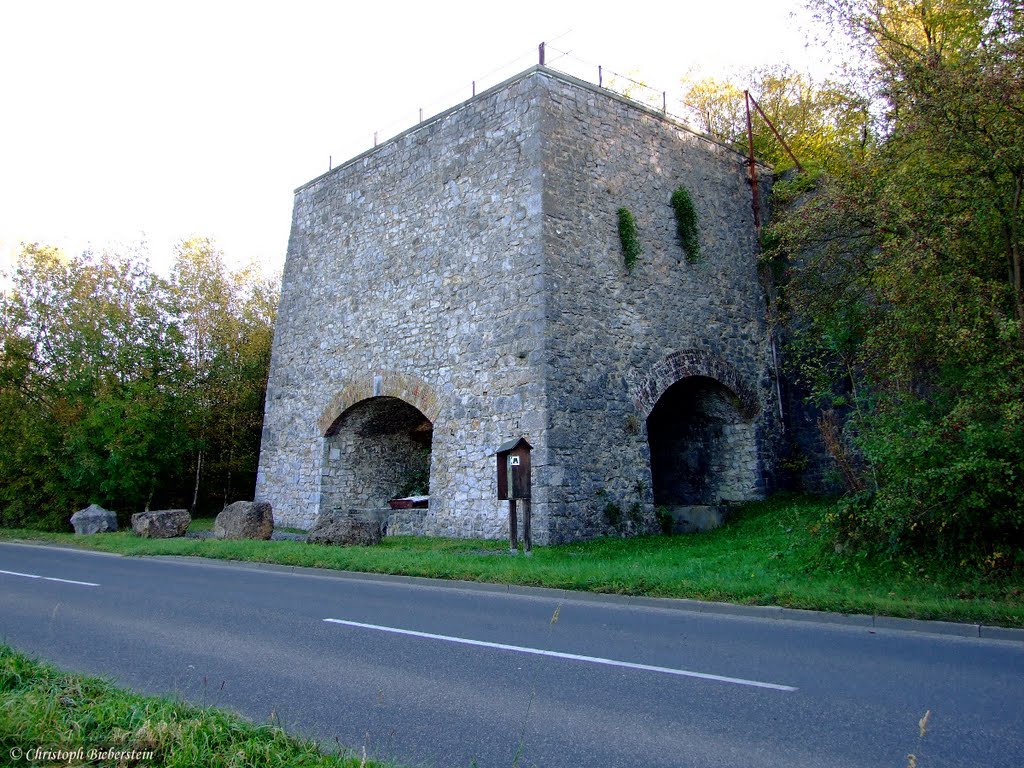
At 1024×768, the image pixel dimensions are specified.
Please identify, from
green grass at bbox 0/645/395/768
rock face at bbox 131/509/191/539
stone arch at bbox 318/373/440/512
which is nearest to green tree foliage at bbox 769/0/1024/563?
green grass at bbox 0/645/395/768

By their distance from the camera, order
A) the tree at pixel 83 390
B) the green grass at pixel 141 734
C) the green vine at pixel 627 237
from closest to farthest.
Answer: the green grass at pixel 141 734 < the green vine at pixel 627 237 < the tree at pixel 83 390

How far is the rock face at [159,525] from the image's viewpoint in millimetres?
17062

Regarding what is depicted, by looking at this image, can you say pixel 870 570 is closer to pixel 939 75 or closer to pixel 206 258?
pixel 939 75

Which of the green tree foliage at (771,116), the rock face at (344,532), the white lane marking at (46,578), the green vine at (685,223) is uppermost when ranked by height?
the green tree foliage at (771,116)

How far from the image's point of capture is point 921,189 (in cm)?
937

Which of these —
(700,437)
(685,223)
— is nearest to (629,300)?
(685,223)

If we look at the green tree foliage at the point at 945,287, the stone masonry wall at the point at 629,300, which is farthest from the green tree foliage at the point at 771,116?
the green tree foliage at the point at 945,287

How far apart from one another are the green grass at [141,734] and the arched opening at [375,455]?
1317 centimetres

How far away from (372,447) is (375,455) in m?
0.22

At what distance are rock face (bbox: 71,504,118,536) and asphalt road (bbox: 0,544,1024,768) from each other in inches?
479

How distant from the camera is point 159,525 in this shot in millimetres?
17141

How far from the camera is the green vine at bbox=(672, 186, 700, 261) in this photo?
16.3 metres

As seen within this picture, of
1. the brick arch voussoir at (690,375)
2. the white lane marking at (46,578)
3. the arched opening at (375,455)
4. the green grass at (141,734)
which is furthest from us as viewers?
the arched opening at (375,455)

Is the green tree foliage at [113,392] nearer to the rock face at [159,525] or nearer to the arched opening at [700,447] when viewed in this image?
the rock face at [159,525]
